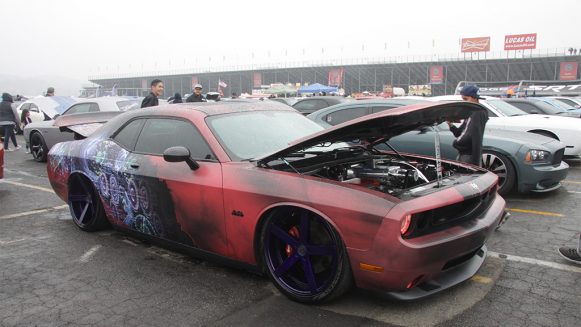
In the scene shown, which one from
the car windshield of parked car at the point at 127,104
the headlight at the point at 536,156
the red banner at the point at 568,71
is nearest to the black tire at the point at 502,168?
the headlight at the point at 536,156

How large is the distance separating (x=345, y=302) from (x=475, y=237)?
0.98m

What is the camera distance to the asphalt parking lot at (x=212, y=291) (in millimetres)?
2947

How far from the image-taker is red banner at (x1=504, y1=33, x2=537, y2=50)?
6241cm

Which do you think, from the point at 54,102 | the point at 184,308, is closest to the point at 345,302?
the point at 184,308

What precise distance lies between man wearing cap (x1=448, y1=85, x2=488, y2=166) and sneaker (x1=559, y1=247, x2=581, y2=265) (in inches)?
54.7

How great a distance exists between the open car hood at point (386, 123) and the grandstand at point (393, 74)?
60.5 meters

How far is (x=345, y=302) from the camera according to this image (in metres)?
3.12

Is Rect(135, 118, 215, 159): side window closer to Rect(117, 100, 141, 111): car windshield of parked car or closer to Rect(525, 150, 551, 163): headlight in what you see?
Rect(525, 150, 551, 163): headlight

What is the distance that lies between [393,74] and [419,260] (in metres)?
77.6

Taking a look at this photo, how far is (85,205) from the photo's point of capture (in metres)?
4.93

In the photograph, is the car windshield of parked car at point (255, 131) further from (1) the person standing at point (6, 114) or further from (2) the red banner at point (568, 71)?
(2) the red banner at point (568, 71)

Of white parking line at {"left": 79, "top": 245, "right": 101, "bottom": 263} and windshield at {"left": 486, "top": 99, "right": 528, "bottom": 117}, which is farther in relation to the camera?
windshield at {"left": 486, "top": 99, "right": 528, "bottom": 117}

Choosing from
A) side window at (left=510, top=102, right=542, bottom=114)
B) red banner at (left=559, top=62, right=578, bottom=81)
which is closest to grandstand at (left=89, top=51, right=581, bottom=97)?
red banner at (left=559, top=62, right=578, bottom=81)

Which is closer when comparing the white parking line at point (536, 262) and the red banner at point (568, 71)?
the white parking line at point (536, 262)
